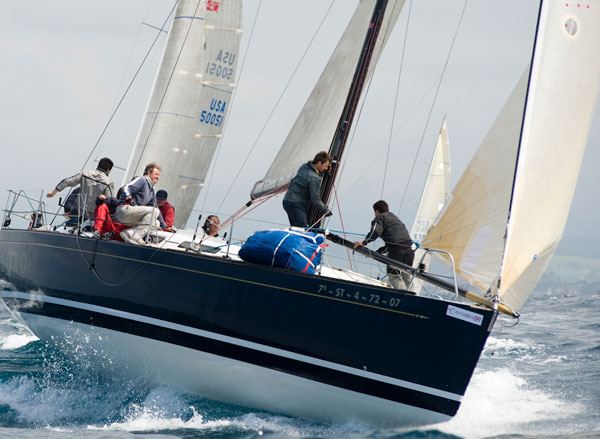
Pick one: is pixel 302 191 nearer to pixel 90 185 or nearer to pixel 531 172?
pixel 531 172

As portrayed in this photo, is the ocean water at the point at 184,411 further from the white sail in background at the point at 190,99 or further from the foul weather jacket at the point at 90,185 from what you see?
the white sail in background at the point at 190,99

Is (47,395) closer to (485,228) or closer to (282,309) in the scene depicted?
(282,309)

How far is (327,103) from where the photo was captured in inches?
357

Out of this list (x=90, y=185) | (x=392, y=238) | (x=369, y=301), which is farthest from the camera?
(x=90, y=185)

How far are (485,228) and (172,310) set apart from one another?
330 centimetres

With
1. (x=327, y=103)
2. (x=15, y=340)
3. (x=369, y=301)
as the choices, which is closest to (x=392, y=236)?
(x=369, y=301)

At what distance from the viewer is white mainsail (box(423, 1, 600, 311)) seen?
653 cm

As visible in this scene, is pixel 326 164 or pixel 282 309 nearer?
pixel 282 309

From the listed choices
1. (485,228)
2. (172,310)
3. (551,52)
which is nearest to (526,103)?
(551,52)

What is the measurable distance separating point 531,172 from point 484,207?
1.83ft

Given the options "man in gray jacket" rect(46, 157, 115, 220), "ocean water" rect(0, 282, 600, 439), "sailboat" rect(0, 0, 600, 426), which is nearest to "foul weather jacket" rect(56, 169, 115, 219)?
"man in gray jacket" rect(46, 157, 115, 220)

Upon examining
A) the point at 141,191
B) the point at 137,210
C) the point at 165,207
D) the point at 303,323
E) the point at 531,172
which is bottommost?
the point at 303,323

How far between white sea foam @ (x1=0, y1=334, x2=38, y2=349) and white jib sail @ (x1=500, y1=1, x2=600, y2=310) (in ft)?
26.1

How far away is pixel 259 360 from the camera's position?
6672mm
